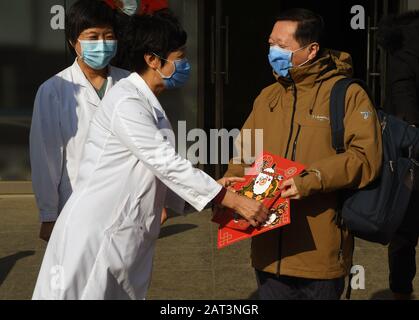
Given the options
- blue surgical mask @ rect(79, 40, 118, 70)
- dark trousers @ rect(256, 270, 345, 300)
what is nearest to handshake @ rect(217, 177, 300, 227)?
dark trousers @ rect(256, 270, 345, 300)

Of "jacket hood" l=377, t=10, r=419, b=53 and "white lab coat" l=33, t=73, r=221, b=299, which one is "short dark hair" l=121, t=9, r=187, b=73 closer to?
"white lab coat" l=33, t=73, r=221, b=299

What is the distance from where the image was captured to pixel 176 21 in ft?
11.6

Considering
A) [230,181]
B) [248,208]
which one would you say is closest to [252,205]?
[248,208]

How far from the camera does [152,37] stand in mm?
3500

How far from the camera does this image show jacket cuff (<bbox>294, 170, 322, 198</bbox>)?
336 cm

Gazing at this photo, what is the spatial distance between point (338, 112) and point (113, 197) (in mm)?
1019

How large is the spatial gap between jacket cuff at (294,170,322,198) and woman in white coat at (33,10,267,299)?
Answer: 18 centimetres

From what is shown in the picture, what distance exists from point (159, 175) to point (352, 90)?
908 millimetres

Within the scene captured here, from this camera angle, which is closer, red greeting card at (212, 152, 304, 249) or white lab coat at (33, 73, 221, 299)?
white lab coat at (33, 73, 221, 299)

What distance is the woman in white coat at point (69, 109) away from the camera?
167 inches

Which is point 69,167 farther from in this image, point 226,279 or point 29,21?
point 29,21
